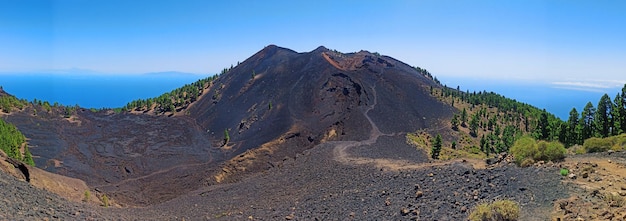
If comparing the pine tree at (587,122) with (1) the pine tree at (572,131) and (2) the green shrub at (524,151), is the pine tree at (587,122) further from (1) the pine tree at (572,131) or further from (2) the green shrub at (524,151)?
(2) the green shrub at (524,151)

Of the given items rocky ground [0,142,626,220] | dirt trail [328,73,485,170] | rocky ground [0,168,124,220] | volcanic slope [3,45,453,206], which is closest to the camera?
rocky ground [0,142,626,220]

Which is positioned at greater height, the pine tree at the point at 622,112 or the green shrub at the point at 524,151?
the pine tree at the point at 622,112

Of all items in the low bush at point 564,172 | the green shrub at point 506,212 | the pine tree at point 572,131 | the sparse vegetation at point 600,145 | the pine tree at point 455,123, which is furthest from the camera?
the pine tree at point 455,123

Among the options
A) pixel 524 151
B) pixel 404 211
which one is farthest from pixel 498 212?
pixel 524 151

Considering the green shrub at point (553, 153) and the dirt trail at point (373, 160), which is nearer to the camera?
the green shrub at point (553, 153)

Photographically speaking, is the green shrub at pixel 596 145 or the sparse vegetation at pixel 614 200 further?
the green shrub at pixel 596 145

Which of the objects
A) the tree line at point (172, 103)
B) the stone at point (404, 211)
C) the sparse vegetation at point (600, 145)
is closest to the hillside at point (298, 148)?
the stone at point (404, 211)

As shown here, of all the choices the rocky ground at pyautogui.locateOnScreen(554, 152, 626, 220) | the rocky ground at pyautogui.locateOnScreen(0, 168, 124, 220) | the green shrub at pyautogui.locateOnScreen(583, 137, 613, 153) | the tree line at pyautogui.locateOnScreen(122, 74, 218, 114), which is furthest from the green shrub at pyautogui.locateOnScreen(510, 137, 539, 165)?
the tree line at pyautogui.locateOnScreen(122, 74, 218, 114)

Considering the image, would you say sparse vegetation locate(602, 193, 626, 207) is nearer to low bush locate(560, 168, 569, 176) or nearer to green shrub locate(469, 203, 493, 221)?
green shrub locate(469, 203, 493, 221)

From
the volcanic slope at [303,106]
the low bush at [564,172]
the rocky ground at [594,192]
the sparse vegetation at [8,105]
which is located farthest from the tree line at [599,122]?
the sparse vegetation at [8,105]

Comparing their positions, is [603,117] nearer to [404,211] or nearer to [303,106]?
[303,106]

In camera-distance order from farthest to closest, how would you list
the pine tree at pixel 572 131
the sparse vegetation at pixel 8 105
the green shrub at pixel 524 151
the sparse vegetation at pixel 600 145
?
the sparse vegetation at pixel 8 105 → the pine tree at pixel 572 131 → the sparse vegetation at pixel 600 145 → the green shrub at pixel 524 151

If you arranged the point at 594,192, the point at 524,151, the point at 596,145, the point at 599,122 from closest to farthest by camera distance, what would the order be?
the point at 594,192 → the point at 524,151 → the point at 596,145 → the point at 599,122

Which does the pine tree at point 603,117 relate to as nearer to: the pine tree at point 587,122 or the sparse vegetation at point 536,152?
the pine tree at point 587,122
